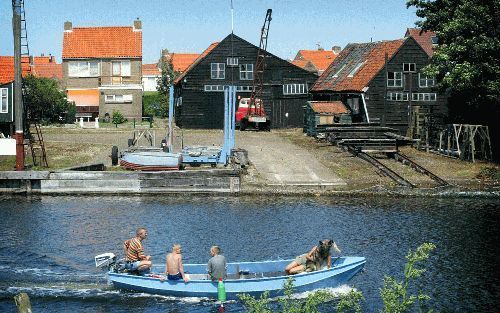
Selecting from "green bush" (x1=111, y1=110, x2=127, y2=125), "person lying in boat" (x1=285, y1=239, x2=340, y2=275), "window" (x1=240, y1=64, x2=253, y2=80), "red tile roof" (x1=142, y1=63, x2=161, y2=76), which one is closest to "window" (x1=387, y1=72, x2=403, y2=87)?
"window" (x1=240, y1=64, x2=253, y2=80)

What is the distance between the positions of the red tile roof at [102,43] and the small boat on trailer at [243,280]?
202ft

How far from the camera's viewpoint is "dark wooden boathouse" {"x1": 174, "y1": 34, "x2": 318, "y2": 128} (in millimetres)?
74375

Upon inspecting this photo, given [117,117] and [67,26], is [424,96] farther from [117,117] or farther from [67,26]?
[67,26]

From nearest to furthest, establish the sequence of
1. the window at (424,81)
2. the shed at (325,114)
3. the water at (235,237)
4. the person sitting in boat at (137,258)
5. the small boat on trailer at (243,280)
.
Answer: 1. the small boat on trailer at (243,280)
2. the water at (235,237)
3. the person sitting in boat at (137,258)
4. the shed at (325,114)
5. the window at (424,81)

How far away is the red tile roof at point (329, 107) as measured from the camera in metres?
65.7

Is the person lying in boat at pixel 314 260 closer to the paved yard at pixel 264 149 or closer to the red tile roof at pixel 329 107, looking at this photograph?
the paved yard at pixel 264 149

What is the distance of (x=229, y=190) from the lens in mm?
45531

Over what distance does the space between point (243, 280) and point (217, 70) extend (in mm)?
52150

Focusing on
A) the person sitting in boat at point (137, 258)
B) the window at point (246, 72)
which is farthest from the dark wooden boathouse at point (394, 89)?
the person sitting in boat at point (137, 258)

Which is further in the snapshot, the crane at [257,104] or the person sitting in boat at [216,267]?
the crane at [257,104]

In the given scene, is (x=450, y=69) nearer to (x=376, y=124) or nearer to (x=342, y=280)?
(x=376, y=124)

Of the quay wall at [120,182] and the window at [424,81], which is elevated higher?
the window at [424,81]

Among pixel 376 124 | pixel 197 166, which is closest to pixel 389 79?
pixel 376 124

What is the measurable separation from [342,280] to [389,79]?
42.5m
